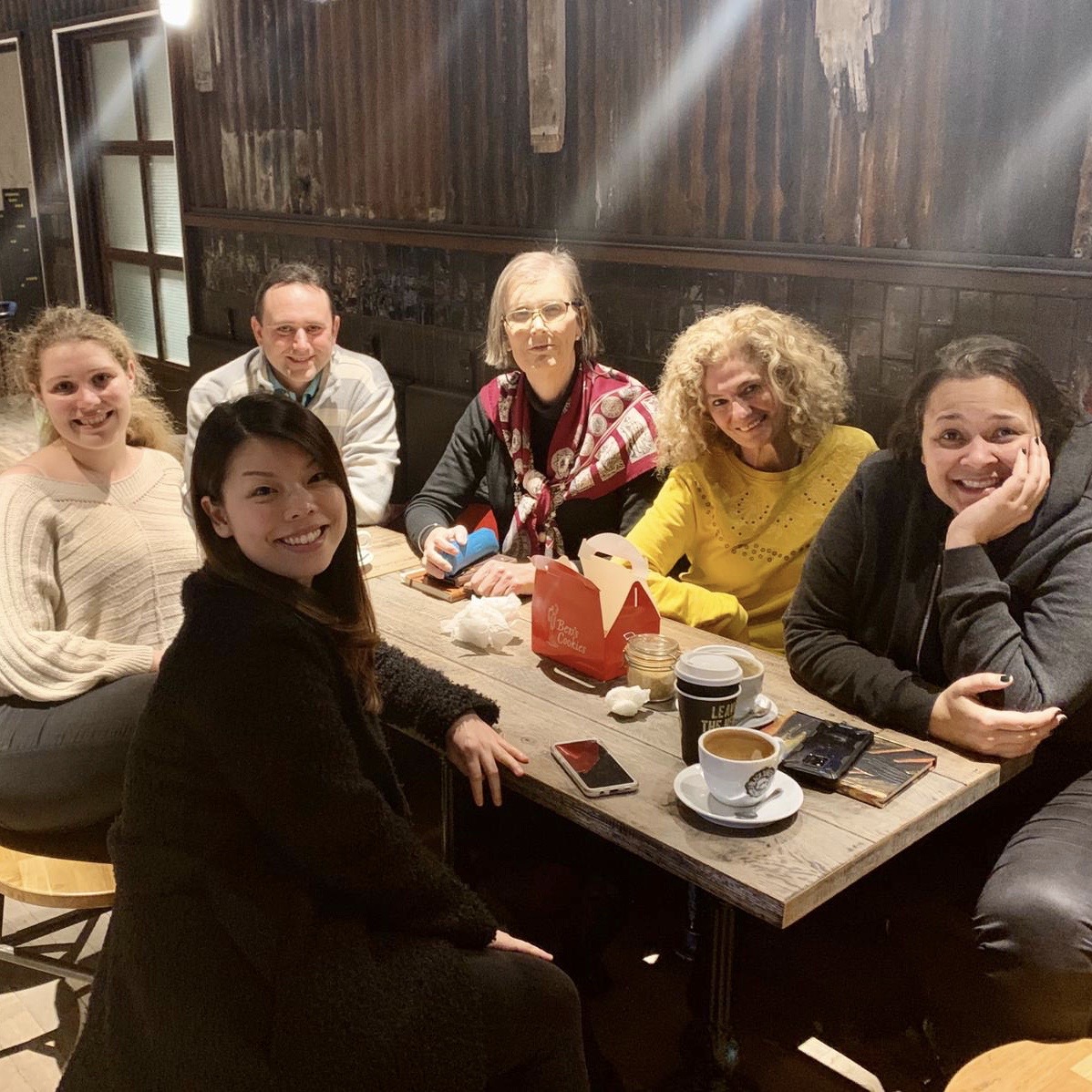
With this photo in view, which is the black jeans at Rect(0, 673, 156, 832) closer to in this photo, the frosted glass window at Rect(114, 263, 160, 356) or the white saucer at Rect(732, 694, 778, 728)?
the white saucer at Rect(732, 694, 778, 728)

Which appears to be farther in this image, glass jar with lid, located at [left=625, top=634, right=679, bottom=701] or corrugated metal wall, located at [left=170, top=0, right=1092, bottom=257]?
corrugated metal wall, located at [left=170, top=0, right=1092, bottom=257]

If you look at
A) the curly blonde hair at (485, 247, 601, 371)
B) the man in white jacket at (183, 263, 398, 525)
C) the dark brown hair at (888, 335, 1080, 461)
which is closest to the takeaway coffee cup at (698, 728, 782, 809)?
the dark brown hair at (888, 335, 1080, 461)

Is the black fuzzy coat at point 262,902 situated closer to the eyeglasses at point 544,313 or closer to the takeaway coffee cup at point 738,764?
the takeaway coffee cup at point 738,764

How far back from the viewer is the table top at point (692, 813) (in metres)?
1.44

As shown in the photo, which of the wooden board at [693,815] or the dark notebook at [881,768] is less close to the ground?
the dark notebook at [881,768]

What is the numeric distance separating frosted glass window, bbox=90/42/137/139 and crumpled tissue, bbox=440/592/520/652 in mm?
5153

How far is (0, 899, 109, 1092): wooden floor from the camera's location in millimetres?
2168

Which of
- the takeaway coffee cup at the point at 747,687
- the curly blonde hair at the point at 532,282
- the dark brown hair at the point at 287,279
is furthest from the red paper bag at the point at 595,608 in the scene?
the dark brown hair at the point at 287,279

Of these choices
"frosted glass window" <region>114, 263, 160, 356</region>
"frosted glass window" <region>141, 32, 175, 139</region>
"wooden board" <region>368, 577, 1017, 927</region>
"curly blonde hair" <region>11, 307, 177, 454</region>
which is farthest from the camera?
"frosted glass window" <region>114, 263, 160, 356</region>

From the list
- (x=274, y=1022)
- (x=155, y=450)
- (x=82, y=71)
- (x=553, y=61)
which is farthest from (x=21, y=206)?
(x=274, y=1022)

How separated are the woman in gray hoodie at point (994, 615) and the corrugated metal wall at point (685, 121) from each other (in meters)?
0.84

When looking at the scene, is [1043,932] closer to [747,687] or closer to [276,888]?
[747,687]

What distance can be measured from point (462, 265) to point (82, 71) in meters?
3.85

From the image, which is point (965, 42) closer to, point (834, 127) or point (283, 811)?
point (834, 127)
